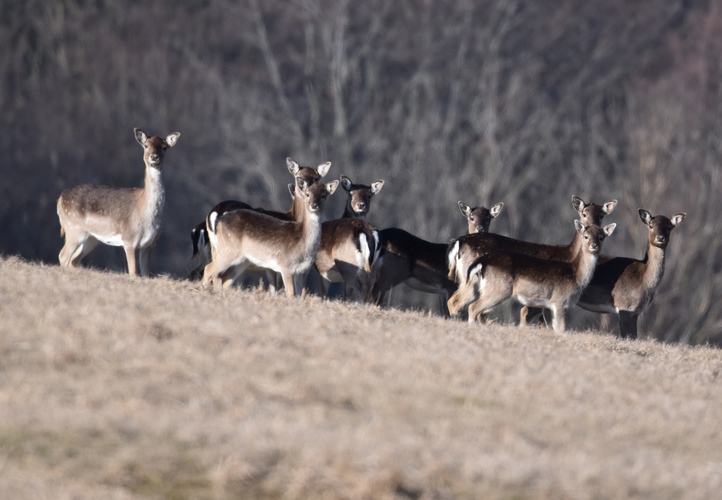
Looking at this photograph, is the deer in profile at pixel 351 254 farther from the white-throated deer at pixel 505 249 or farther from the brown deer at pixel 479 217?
the brown deer at pixel 479 217

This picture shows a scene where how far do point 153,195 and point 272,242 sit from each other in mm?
1894

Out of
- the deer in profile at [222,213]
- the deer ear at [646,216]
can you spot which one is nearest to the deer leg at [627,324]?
the deer ear at [646,216]

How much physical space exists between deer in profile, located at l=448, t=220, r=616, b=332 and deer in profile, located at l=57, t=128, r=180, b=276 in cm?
355

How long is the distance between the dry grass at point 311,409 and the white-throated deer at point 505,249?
13.3 feet

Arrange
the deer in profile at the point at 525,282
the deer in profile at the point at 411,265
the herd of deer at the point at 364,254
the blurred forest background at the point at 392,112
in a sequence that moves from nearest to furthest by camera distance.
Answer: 1. the herd of deer at the point at 364,254
2. the deer in profile at the point at 525,282
3. the deer in profile at the point at 411,265
4. the blurred forest background at the point at 392,112

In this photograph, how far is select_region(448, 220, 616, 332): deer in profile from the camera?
15.6 metres

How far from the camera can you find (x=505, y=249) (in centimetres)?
1706

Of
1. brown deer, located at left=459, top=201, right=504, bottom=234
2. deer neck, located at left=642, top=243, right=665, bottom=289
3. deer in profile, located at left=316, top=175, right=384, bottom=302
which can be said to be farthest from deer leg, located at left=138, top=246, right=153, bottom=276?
deer neck, located at left=642, top=243, right=665, bottom=289

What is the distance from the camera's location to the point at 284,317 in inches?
487

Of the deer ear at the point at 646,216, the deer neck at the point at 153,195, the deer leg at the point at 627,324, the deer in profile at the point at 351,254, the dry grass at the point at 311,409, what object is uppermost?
the deer ear at the point at 646,216

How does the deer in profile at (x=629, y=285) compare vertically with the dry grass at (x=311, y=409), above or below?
above

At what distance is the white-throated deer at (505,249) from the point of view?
1681 cm

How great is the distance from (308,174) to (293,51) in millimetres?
31967

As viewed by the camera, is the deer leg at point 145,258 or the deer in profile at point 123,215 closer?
the deer in profile at point 123,215
